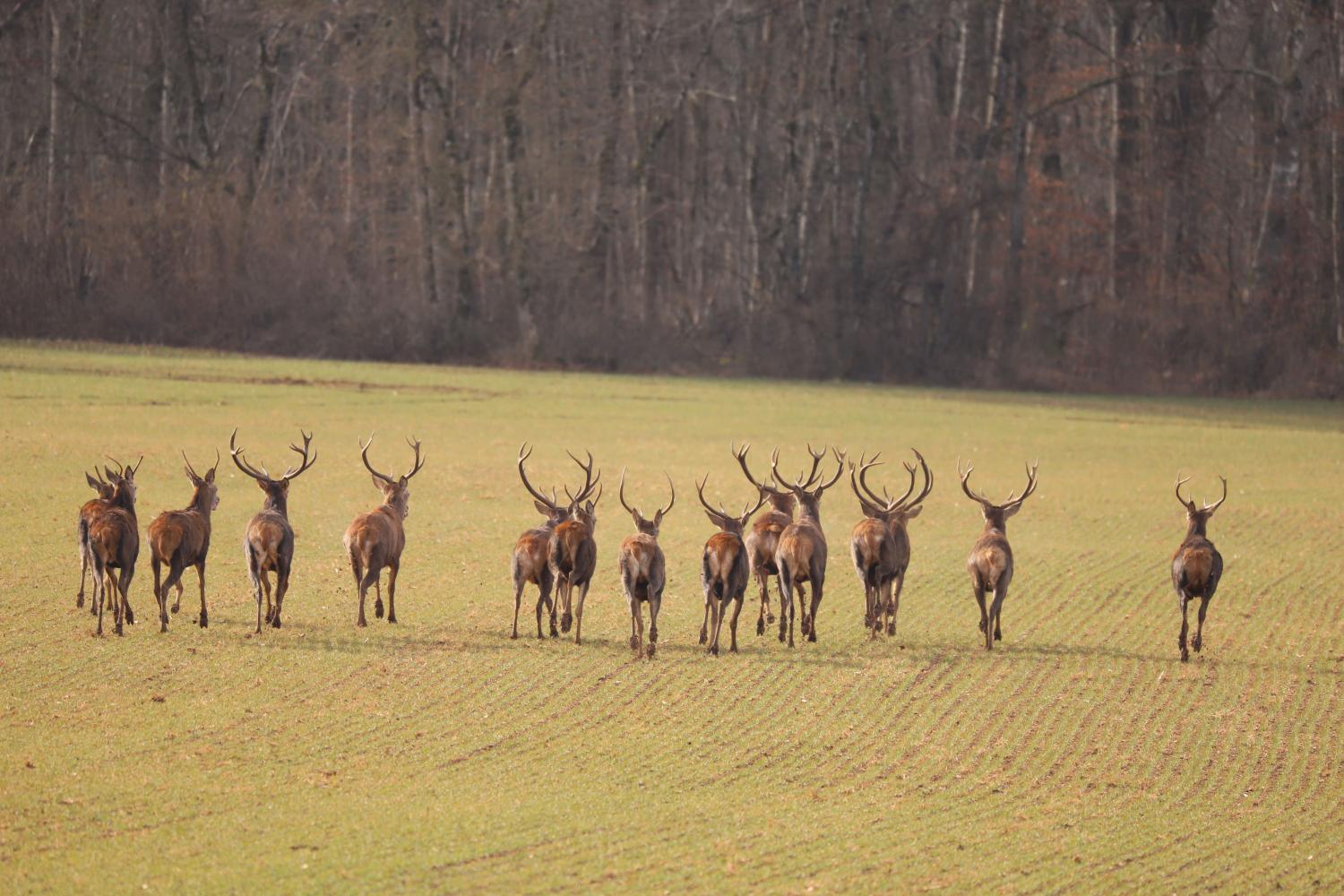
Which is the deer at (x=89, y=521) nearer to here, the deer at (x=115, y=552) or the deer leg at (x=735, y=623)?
the deer at (x=115, y=552)

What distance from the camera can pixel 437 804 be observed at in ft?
35.9

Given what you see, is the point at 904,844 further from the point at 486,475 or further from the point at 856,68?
the point at 856,68

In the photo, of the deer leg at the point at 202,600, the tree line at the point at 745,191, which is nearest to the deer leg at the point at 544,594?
the deer leg at the point at 202,600

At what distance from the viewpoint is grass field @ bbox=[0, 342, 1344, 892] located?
10133 millimetres

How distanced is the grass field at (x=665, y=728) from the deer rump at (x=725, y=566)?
1.89ft

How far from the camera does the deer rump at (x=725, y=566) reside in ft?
49.0

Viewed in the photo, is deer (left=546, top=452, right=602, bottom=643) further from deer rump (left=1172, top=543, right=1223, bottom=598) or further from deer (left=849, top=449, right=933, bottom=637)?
deer rump (left=1172, top=543, right=1223, bottom=598)

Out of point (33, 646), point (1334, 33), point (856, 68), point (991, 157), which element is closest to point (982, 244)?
point (991, 157)

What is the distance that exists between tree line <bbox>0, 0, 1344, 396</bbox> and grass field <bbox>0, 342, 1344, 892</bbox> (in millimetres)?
32991

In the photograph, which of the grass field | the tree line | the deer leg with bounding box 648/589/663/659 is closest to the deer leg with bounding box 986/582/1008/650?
the grass field

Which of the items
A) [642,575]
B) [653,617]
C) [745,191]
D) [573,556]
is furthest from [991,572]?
[745,191]

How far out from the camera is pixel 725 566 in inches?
586

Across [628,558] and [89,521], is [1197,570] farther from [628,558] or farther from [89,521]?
[89,521]

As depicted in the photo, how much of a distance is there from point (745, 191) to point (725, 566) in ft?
178
